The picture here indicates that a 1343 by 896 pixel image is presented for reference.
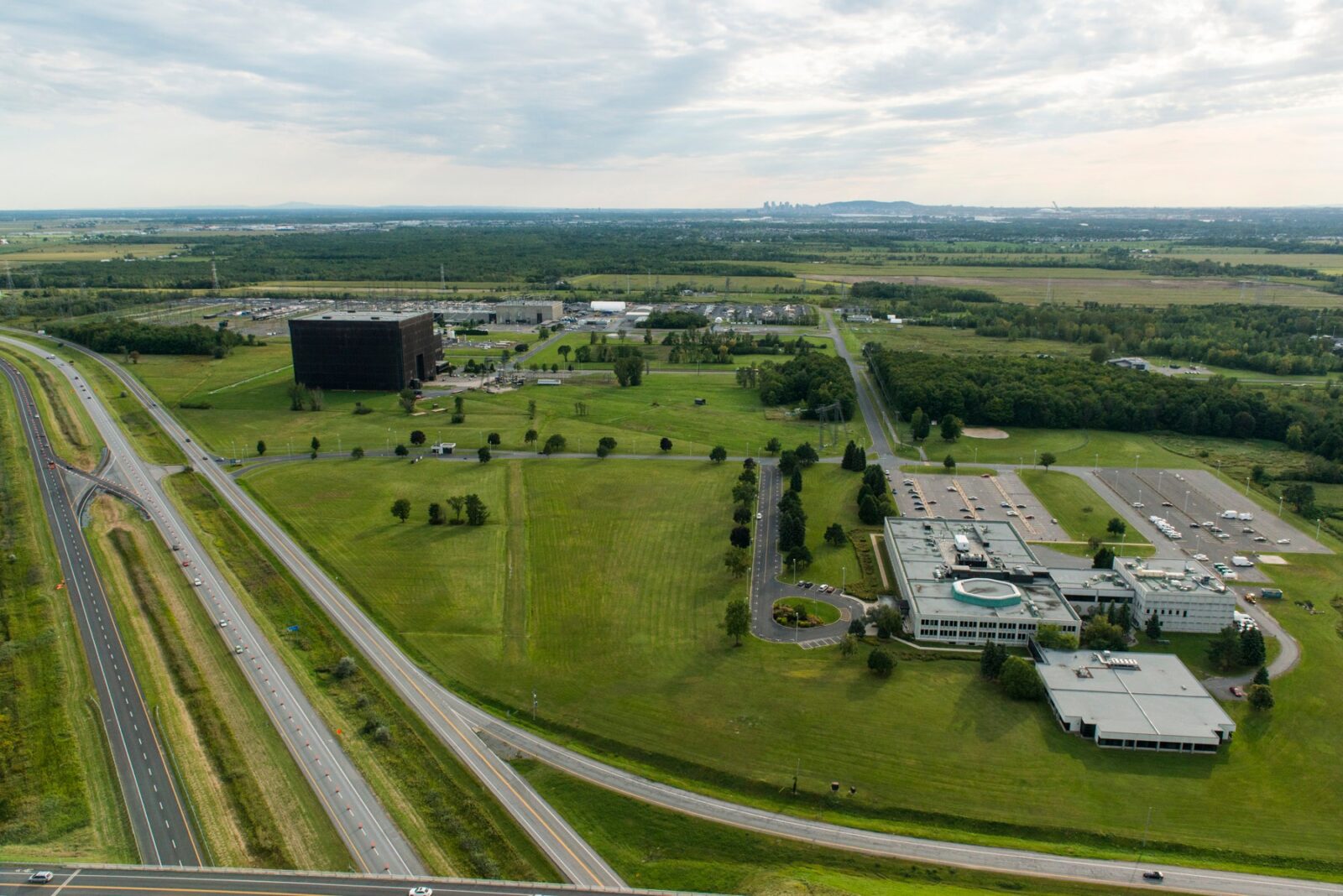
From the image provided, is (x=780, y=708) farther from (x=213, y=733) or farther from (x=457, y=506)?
(x=457, y=506)

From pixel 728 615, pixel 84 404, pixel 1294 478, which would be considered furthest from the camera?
pixel 84 404

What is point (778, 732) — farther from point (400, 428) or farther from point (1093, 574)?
point (400, 428)

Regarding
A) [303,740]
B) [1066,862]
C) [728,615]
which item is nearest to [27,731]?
[303,740]

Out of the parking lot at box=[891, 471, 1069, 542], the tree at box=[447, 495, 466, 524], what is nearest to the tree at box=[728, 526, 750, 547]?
the parking lot at box=[891, 471, 1069, 542]

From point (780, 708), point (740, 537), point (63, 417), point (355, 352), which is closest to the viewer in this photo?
point (780, 708)

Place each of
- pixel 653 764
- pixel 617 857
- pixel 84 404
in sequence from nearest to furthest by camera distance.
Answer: pixel 617 857
pixel 653 764
pixel 84 404

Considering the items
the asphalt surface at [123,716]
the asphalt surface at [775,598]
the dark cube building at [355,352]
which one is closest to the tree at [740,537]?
the asphalt surface at [775,598]

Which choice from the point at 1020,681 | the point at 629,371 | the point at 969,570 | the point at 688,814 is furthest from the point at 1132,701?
the point at 629,371

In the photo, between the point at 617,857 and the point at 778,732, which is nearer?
the point at 617,857
